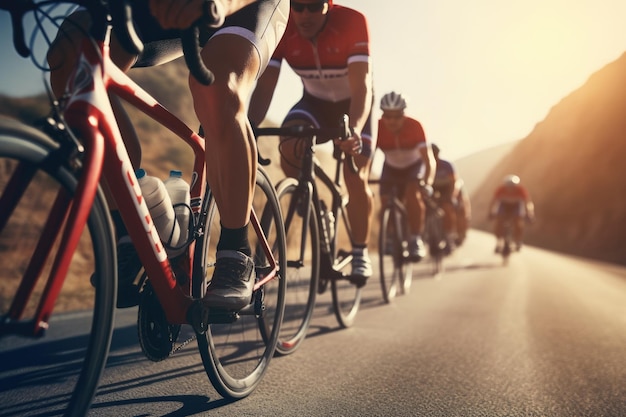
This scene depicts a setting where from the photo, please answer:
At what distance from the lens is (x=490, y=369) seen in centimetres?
316

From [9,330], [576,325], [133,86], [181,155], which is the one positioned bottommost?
[576,325]

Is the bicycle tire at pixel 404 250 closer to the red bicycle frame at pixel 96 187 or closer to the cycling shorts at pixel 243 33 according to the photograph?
the cycling shorts at pixel 243 33

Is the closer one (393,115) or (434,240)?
(393,115)

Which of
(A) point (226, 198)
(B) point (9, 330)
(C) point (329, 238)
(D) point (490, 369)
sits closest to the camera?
(B) point (9, 330)

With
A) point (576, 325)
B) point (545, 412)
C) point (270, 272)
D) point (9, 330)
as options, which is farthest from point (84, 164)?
point (576, 325)

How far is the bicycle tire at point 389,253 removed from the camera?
5.76m

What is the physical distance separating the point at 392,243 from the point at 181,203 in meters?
4.29

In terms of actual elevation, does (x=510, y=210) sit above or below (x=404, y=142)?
below

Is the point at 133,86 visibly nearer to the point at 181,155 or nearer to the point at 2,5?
the point at 2,5

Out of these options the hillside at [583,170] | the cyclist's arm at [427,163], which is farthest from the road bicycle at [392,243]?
the hillside at [583,170]

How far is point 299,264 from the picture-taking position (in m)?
3.40

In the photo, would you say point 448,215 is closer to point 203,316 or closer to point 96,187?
point 203,316

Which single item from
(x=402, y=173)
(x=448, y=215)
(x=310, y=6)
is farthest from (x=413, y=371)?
(x=448, y=215)

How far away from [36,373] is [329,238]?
1.98 metres
